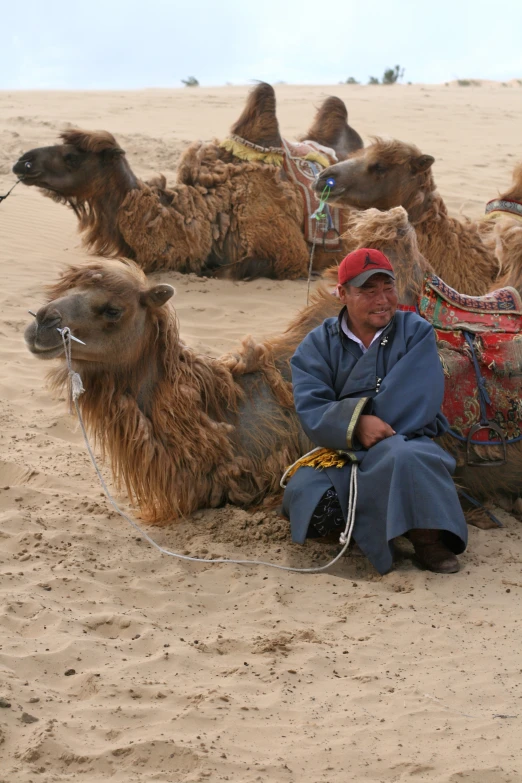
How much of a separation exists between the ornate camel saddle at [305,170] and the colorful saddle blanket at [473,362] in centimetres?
426

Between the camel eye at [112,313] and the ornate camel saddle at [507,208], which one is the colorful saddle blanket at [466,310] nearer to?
the camel eye at [112,313]

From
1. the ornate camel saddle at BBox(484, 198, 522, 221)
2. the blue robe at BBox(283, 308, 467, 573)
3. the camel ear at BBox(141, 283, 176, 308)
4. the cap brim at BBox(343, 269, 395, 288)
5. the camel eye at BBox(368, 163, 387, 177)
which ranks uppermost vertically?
the camel eye at BBox(368, 163, 387, 177)

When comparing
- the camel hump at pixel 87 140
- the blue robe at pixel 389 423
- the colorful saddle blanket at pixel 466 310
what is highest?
the camel hump at pixel 87 140

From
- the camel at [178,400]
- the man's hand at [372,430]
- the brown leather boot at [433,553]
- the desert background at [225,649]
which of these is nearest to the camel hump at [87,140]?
the desert background at [225,649]

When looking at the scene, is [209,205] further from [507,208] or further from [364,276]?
[364,276]

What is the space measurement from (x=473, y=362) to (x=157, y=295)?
5.13 ft

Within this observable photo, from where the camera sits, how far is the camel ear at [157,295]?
491 cm

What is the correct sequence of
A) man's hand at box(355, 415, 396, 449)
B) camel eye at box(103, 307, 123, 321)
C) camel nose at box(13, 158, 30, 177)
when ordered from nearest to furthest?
man's hand at box(355, 415, 396, 449), camel eye at box(103, 307, 123, 321), camel nose at box(13, 158, 30, 177)

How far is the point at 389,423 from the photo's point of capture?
4.56 m

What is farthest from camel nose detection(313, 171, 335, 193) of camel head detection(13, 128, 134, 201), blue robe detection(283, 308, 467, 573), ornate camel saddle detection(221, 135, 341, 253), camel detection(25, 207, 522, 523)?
blue robe detection(283, 308, 467, 573)

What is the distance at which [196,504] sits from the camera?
5027 millimetres

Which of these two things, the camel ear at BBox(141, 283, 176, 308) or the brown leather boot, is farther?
the camel ear at BBox(141, 283, 176, 308)

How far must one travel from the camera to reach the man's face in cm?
468

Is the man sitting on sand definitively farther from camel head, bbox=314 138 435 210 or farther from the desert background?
camel head, bbox=314 138 435 210
